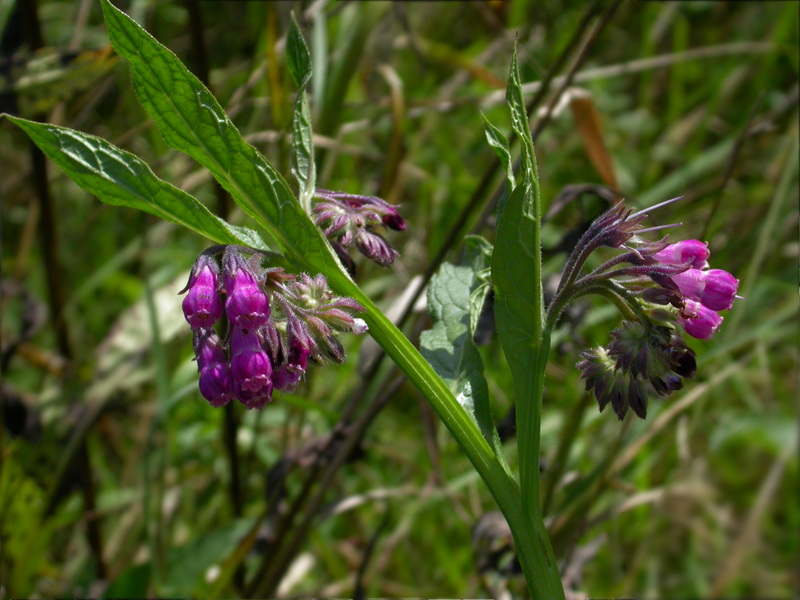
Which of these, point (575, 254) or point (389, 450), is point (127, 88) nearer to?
point (389, 450)

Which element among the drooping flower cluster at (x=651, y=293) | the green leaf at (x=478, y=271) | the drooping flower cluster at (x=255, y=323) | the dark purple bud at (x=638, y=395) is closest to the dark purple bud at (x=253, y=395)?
the drooping flower cluster at (x=255, y=323)

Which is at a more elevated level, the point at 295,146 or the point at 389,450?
the point at 295,146

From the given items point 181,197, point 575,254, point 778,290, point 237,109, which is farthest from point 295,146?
point 778,290

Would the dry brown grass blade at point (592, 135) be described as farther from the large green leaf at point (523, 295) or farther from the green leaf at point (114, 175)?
the green leaf at point (114, 175)

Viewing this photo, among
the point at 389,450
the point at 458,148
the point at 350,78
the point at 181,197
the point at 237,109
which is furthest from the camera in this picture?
the point at 458,148

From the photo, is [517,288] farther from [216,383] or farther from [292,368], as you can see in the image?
[216,383]

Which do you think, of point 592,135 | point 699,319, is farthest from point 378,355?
point 592,135

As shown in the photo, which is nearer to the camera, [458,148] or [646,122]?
[458,148]

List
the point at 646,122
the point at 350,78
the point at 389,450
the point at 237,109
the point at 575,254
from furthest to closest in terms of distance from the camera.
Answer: the point at 646,122 < the point at 389,450 < the point at 350,78 < the point at 237,109 < the point at 575,254
